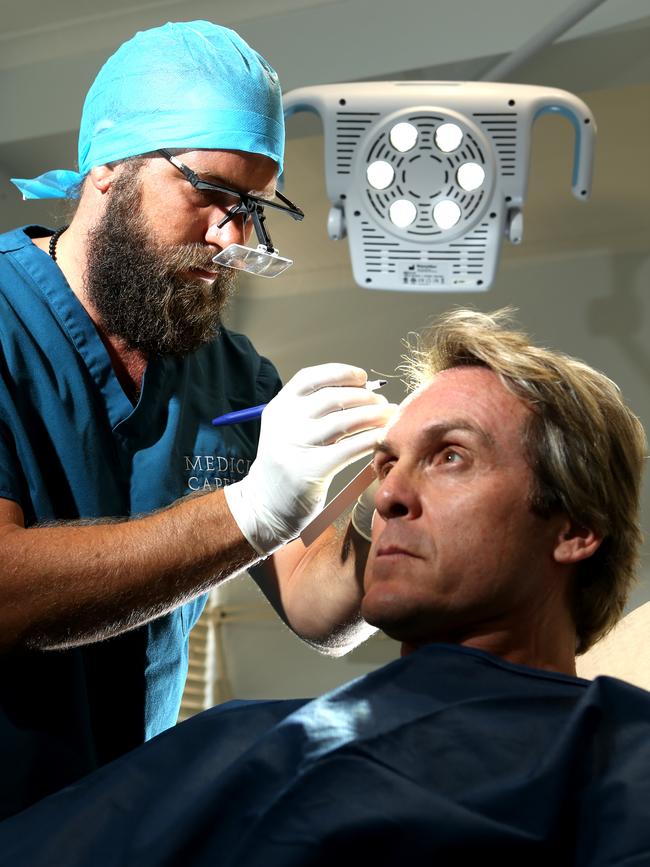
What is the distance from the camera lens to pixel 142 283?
172 cm

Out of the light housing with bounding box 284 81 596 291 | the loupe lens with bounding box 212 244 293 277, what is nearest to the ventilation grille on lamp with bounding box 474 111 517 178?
the light housing with bounding box 284 81 596 291

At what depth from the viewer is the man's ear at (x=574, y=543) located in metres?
1.40

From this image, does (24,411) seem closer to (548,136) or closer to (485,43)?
(485,43)

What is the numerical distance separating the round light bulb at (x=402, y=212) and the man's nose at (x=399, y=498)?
0.73 meters

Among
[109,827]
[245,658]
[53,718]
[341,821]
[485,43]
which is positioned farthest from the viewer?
[245,658]

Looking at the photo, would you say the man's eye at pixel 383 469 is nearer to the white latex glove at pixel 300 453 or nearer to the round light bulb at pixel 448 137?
the white latex glove at pixel 300 453

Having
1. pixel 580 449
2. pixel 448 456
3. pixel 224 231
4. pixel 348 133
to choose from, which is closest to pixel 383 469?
pixel 448 456

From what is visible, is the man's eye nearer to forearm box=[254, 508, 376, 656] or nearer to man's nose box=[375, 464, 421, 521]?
man's nose box=[375, 464, 421, 521]

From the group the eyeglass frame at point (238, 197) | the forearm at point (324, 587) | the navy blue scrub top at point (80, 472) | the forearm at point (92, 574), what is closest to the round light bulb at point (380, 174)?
the eyeglass frame at point (238, 197)

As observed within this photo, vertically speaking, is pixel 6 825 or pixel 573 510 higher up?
pixel 573 510

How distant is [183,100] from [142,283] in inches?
12.6

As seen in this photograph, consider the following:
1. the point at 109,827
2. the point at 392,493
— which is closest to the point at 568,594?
the point at 392,493

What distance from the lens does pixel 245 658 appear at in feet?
13.8

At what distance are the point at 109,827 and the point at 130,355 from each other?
0.83 metres
